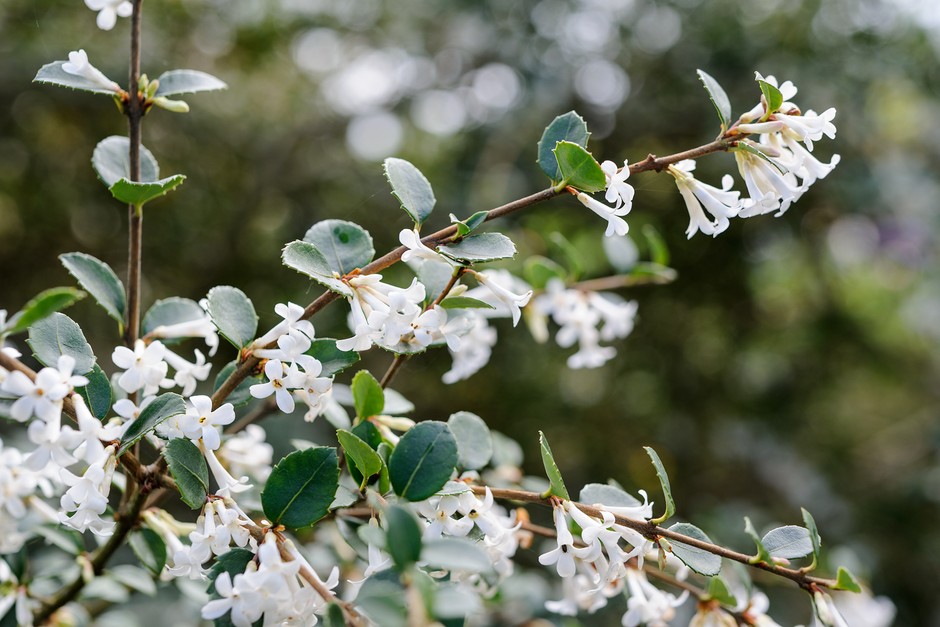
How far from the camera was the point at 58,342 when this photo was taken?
21.8 inches

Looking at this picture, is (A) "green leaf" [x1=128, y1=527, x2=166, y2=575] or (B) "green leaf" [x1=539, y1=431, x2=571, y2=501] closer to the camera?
(B) "green leaf" [x1=539, y1=431, x2=571, y2=501]

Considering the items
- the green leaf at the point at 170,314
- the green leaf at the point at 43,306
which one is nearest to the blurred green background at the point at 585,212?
the green leaf at the point at 170,314

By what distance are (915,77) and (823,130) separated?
1.88 metres

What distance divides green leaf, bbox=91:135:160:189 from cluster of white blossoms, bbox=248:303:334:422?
0.23 meters

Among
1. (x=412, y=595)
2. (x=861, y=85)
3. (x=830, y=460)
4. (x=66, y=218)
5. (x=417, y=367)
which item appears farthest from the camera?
(x=830, y=460)

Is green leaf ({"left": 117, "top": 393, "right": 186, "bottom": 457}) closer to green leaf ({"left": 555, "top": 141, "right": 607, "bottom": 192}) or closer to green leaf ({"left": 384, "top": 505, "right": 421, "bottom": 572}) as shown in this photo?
green leaf ({"left": 384, "top": 505, "right": 421, "bottom": 572})

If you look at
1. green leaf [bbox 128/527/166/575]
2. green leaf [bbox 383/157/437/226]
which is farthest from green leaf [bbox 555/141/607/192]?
green leaf [bbox 128/527/166/575]

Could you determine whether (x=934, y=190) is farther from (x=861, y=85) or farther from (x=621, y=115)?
(x=621, y=115)

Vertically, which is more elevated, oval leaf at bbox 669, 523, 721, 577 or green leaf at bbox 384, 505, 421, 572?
green leaf at bbox 384, 505, 421, 572

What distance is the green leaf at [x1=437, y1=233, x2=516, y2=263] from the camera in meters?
0.52

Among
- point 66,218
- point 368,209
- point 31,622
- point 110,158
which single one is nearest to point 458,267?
point 110,158

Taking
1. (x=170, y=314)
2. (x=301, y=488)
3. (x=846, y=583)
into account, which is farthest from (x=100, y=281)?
(x=846, y=583)

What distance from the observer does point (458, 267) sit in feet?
1.83

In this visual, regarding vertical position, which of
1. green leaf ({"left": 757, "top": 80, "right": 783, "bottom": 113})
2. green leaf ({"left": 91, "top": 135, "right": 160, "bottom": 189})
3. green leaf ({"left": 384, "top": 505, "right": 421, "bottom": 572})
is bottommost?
green leaf ({"left": 384, "top": 505, "right": 421, "bottom": 572})
